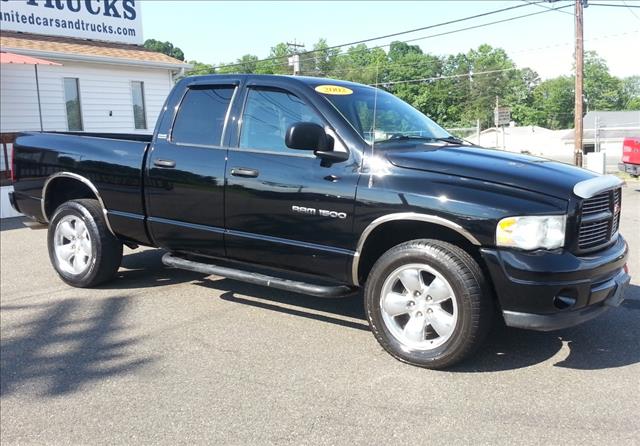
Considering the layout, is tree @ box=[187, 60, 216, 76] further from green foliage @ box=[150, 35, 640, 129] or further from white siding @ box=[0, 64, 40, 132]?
white siding @ box=[0, 64, 40, 132]

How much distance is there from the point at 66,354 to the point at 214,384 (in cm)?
136

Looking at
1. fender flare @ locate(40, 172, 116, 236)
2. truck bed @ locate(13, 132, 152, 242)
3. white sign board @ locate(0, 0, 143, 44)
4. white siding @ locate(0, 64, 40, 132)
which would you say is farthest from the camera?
white sign board @ locate(0, 0, 143, 44)

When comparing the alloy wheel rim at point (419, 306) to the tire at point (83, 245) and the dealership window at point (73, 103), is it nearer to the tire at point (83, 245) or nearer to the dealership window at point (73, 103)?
the tire at point (83, 245)

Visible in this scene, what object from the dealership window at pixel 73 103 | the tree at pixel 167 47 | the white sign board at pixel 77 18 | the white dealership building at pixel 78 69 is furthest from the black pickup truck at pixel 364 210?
the tree at pixel 167 47

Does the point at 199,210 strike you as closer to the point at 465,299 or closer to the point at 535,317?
the point at 465,299

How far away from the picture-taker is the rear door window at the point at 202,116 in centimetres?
497

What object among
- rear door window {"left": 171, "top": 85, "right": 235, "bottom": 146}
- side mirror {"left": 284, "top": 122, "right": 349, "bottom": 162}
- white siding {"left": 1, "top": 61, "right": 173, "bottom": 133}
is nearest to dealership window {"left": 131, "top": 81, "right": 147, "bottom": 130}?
white siding {"left": 1, "top": 61, "right": 173, "bottom": 133}

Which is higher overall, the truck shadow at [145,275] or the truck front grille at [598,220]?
the truck front grille at [598,220]

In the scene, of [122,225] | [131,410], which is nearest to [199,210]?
[122,225]

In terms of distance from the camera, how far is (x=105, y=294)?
5820 millimetres

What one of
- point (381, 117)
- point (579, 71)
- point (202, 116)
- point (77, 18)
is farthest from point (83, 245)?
point (579, 71)

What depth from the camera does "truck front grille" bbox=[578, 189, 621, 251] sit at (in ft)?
12.0

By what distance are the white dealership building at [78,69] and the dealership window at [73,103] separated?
0.03 meters

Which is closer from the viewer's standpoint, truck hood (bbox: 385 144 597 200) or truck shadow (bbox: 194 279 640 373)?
truck hood (bbox: 385 144 597 200)
